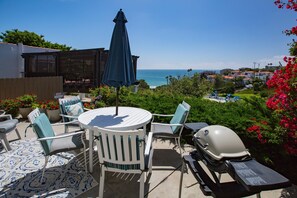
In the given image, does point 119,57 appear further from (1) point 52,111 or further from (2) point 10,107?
(2) point 10,107

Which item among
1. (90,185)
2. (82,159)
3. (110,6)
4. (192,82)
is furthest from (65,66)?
(90,185)

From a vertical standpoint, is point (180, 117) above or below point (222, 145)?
below

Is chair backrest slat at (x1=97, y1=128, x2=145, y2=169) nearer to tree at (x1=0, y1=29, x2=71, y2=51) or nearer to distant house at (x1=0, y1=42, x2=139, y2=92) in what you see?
distant house at (x1=0, y1=42, x2=139, y2=92)

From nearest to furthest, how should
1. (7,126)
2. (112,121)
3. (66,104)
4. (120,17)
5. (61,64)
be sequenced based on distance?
(112,121)
(120,17)
(7,126)
(66,104)
(61,64)

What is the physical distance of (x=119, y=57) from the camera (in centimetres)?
276

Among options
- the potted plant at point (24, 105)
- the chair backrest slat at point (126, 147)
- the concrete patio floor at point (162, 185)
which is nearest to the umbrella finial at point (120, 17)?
the chair backrest slat at point (126, 147)

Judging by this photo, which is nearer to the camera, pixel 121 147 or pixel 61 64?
pixel 121 147

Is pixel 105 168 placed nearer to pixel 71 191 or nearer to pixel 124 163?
pixel 124 163

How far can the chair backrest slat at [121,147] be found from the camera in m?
1.88

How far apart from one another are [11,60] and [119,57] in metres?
16.6

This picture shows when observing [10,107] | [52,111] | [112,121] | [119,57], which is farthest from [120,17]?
[10,107]

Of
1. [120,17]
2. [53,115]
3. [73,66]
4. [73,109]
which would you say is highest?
[120,17]

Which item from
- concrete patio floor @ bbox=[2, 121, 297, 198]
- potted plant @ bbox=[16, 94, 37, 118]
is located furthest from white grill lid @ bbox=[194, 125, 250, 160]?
potted plant @ bbox=[16, 94, 37, 118]

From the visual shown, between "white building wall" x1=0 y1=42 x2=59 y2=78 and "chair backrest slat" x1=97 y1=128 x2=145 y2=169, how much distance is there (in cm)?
1726
